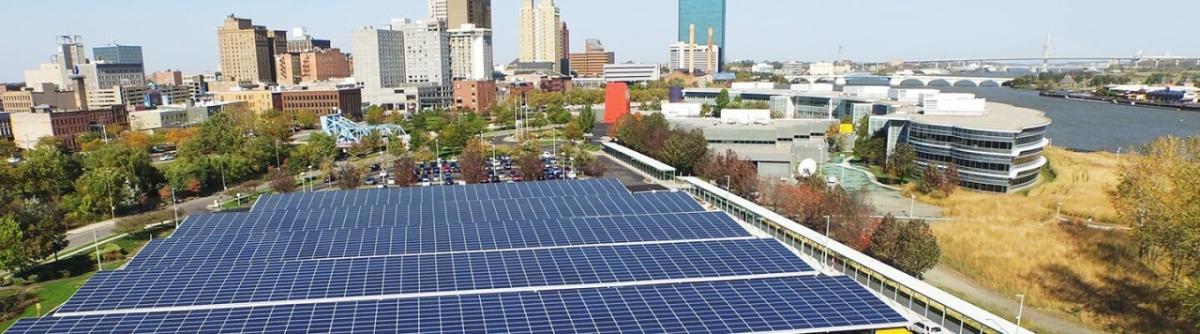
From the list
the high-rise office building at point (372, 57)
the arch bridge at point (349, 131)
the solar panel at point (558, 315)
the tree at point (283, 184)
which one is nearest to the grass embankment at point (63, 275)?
the tree at point (283, 184)

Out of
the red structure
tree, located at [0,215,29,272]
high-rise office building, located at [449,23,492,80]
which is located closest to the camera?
tree, located at [0,215,29,272]

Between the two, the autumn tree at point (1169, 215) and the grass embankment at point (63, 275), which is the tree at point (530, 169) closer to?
the grass embankment at point (63, 275)

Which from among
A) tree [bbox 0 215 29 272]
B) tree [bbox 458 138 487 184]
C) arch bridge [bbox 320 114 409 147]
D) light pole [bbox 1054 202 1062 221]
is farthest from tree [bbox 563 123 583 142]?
tree [bbox 0 215 29 272]

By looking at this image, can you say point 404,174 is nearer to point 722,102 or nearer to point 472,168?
point 472,168

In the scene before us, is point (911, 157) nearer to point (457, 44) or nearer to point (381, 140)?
point (381, 140)

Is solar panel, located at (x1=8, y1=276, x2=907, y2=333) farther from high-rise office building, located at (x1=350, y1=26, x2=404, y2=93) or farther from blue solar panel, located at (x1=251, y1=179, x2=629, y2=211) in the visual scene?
high-rise office building, located at (x1=350, y1=26, x2=404, y2=93)

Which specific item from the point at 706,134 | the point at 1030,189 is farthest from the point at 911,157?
the point at 706,134
